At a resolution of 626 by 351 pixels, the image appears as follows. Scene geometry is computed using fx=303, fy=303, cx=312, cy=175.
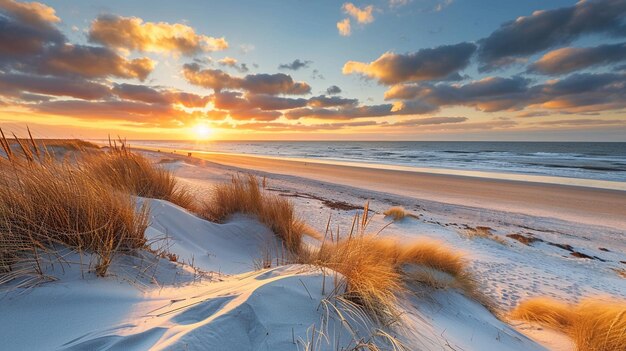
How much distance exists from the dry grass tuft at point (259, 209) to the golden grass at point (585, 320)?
3.43 metres

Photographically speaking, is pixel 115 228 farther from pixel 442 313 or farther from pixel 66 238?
pixel 442 313

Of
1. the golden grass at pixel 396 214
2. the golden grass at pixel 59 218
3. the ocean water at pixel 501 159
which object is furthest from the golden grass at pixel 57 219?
the ocean water at pixel 501 159

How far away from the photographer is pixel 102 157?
7250 millimetres

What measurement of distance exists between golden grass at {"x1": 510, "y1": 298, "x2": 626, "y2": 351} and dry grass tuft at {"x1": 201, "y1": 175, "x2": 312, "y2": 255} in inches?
135

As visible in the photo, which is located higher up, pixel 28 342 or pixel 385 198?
pixel 28 342

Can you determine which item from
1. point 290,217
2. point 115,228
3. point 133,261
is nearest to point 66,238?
point 115,228

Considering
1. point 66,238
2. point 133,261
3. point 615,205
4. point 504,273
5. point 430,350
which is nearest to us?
point 430,350

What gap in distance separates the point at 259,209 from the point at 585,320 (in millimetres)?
5135

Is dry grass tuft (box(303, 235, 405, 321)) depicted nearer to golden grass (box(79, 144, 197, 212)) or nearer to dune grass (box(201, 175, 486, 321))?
dune grass (box(201, 175, 486, 321))

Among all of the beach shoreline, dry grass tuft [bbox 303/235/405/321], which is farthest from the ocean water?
dry grass tuft [bbox 303/235/405/321]

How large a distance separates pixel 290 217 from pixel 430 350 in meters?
3.94

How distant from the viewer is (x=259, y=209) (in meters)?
6.24

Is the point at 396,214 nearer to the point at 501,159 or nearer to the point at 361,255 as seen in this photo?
the point at 361,255

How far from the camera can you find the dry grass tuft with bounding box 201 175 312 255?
5644 mm
